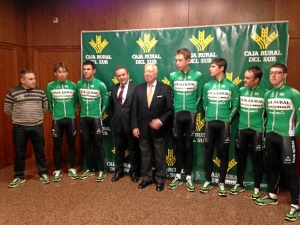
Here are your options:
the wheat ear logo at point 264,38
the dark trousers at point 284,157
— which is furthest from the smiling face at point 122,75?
the dark trousers at point 284,157

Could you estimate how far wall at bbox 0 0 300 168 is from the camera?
3557mm

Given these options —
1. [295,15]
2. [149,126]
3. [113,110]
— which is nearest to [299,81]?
[295,15]

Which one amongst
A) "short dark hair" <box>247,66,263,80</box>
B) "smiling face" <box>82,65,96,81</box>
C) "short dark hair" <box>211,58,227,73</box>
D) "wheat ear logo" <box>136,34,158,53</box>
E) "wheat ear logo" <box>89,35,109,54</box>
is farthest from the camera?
"wheat ear logo" <box>89,35,109,54</box>

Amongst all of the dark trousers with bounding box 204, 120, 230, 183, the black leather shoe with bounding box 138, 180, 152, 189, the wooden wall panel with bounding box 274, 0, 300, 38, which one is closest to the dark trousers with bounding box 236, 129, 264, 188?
the dark trousers with bounding box 204, 120, 230, 183

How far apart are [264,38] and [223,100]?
0.91 metres

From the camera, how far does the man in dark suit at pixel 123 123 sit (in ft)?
11.8

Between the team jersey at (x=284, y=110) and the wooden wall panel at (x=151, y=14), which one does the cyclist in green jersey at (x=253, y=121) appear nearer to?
the team jersey at (x=284, y=110)

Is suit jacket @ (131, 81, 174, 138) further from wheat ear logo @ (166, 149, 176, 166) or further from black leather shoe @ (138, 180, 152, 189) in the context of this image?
black leather shoe @ (138, 180, 152, 189)

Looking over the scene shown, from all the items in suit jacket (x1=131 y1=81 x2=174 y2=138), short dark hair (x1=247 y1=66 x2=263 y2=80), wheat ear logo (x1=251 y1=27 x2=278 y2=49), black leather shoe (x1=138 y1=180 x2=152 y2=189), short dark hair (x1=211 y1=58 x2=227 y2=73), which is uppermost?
wheat ear logo (x1=251 y1=27 x2=278 y2=49)

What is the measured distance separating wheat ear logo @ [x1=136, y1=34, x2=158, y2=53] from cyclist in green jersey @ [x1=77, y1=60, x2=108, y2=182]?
0.72 m

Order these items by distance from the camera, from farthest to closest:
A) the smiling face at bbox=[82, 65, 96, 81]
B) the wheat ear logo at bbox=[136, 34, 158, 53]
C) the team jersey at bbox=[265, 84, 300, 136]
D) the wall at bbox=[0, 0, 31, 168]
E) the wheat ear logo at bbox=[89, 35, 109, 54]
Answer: the wall at bbox=[0, 0, 31, 168] → the wheat ear logo at bbox=[89, 35, 109, 54] → the wheat ear logo at bbox=[136, 34, 158, 53] → the smiling face at bbox=[82, 65, 96, 81] → the team jersey at bbox=[265, 84, 300, 136]

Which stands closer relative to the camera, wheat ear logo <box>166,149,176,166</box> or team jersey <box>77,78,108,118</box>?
team jersey <box>77,78,108,118</box>

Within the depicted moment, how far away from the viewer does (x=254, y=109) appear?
10.4 feet

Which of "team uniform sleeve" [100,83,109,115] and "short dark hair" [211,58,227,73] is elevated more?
"short dark hair" [211,58,227,73]
